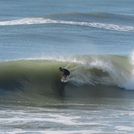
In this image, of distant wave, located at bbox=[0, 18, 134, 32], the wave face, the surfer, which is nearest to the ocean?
the wave face

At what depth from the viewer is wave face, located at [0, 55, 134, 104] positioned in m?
22.9

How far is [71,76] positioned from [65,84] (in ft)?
2.07

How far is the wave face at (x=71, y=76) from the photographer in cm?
2289

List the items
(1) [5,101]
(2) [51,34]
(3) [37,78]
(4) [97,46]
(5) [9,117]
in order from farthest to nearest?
(2) [51,34]
(4) [97,46]
(3) [37,78]
(1) [5,101]
(5) [9,117]

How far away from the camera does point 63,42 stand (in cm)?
3478

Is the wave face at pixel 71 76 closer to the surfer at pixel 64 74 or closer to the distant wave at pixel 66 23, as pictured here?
the surfer at pixel 64 74

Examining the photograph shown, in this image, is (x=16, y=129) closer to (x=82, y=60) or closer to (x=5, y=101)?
(x=5, y=101)

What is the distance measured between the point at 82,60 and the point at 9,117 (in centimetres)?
799

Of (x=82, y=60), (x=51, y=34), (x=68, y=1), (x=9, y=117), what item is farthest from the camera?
(x=68, y=1)

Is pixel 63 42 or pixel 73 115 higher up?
pixel 63 42

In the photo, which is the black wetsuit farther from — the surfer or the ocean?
the ocean

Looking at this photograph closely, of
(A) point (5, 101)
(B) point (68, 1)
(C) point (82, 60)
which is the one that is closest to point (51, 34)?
(C) point (82, 60)

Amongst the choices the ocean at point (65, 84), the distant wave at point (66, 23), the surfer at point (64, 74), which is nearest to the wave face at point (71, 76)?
the ocean at point (65, 84)

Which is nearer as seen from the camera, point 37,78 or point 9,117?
point 9,117
